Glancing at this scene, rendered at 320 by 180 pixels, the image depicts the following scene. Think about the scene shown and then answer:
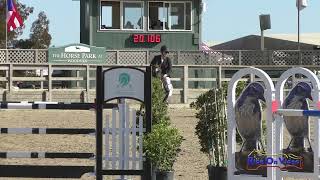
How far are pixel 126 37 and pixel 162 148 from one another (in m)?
27.6

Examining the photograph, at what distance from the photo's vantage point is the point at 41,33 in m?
76.2

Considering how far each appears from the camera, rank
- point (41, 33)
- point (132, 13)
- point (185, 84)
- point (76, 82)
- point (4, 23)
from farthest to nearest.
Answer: point (41, 33)
point (4, 23)
point (132, 13)
point (76, 82)
point (185, 84)

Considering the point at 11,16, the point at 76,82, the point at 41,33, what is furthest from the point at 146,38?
the point at 41,33

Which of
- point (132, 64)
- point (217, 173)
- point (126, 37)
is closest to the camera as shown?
point (217, 173)

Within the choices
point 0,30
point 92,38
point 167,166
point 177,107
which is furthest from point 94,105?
point 0,30

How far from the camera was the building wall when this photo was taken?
119ft

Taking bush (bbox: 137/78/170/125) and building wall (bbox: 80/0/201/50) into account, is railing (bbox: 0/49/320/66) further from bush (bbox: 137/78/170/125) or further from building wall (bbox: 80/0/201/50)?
bush (bbox: 137/78/170/125)

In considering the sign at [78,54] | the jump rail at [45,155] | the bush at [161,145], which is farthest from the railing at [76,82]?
the bush at [161,145]

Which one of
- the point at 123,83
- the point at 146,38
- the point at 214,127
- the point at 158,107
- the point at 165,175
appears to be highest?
the point at 146,38

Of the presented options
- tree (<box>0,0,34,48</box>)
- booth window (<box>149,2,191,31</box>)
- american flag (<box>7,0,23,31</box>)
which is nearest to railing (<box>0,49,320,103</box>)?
american flag (<box>7,0,23,31</box>)

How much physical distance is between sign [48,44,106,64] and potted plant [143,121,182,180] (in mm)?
22628

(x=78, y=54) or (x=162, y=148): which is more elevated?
(x=78, y=54)

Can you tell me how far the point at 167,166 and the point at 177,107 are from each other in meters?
16.4

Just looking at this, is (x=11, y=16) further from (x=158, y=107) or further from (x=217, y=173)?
(x=217, y=173)
